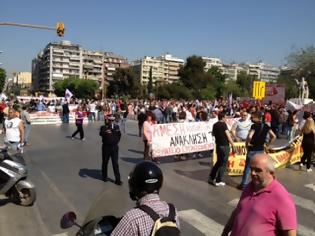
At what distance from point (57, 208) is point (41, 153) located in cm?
739

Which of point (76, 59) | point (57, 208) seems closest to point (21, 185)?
point (57, 208)

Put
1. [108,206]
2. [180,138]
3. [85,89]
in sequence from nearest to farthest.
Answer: [108,206], [180,138], [85,89]

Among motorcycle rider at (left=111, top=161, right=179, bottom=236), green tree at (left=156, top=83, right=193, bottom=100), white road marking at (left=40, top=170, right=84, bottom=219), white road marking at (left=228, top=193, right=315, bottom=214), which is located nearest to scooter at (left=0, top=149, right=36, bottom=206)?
white road marking at (left=40, top=170, right=84, bottom=219)

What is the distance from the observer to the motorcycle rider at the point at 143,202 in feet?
8.39

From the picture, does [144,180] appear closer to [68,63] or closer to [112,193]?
[112,193]

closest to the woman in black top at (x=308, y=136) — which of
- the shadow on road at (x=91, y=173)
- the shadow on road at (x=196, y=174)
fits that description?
the shadow on road at (x=196, y=174)

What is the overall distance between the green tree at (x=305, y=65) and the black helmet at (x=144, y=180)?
7395cm

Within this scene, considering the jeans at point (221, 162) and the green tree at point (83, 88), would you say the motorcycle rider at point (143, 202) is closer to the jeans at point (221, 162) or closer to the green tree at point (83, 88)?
the jeans at point (221, 162)

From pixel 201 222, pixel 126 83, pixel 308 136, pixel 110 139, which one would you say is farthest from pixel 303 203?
pixel 126 83

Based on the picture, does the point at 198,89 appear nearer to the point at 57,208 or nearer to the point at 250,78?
the point at 250,78

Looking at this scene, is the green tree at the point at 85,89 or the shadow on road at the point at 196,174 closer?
the shadow on road at the point at 196,174

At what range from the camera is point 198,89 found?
102812 millimetres

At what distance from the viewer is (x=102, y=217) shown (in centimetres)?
286

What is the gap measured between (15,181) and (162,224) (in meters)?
5.43
